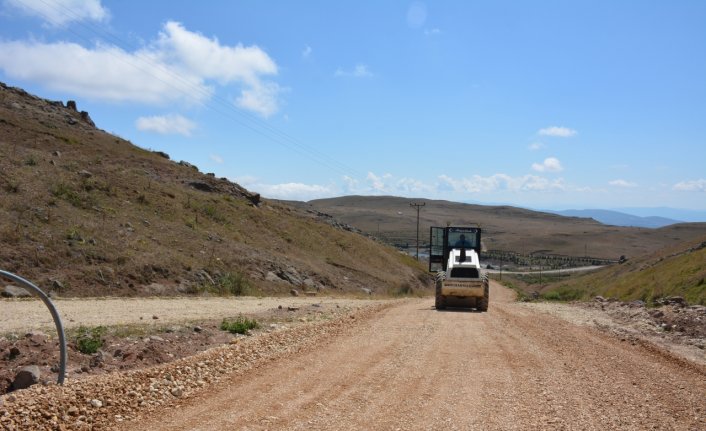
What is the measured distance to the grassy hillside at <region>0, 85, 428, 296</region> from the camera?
27000mm

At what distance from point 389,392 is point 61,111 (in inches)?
2717

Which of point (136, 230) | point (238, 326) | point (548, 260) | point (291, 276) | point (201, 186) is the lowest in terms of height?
point (238, 326)

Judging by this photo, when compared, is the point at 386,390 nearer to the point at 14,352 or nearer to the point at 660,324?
the point at 14,352

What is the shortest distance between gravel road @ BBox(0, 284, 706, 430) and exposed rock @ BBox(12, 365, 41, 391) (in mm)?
628

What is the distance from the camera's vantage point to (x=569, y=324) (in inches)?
794

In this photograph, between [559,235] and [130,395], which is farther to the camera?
[559,235]

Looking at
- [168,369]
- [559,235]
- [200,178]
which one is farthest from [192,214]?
[559,235]

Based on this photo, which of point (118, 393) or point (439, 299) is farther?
point (439, 299)

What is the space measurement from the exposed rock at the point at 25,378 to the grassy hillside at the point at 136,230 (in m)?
17.1

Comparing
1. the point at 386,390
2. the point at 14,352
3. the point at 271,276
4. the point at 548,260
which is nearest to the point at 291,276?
the point at 271,276

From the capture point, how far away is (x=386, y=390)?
30.8 ft

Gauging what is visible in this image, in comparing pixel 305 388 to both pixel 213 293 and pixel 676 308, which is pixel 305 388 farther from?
pixel 213 293

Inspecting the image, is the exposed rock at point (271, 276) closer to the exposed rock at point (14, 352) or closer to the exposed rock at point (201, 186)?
the exposed rock at point (201, 186)

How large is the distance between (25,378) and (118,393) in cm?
148
